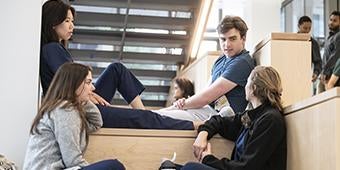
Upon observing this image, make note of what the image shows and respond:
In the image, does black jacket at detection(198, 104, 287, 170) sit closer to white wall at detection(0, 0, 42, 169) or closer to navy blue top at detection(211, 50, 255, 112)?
navy blue top at detection(211, 50, 255, 112)

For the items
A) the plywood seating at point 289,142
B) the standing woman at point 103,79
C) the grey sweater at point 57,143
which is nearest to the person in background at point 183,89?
the standing woman at point 103,79

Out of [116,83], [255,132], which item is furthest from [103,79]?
[255,132]

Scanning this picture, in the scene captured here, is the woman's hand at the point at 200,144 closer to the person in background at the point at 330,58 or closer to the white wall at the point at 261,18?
the person in background at the point at 330,58

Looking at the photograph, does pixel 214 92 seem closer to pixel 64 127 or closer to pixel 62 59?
pixel 62 59

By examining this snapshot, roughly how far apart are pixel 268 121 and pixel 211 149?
0.45m

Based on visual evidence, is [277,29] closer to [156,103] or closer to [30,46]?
[156,103]

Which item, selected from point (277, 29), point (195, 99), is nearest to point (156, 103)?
point (277, 29)

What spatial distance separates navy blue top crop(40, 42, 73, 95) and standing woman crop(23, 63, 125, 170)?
1.16 ft

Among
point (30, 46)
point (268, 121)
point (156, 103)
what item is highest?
point (30, 46)

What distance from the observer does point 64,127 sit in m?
2.52

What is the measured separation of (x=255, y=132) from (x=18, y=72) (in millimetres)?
1254

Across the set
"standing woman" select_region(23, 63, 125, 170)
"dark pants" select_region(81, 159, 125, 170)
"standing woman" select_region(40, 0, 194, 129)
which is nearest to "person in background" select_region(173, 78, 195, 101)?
"standing woman" select_region(40, 0, 194, 129)

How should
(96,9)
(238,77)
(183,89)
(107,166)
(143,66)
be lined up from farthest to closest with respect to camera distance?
1. (143,66)
2. (96,9)
3. (183,89)
4. (238,77)
5. (107,166)

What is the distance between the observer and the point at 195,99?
3330 millimetres
